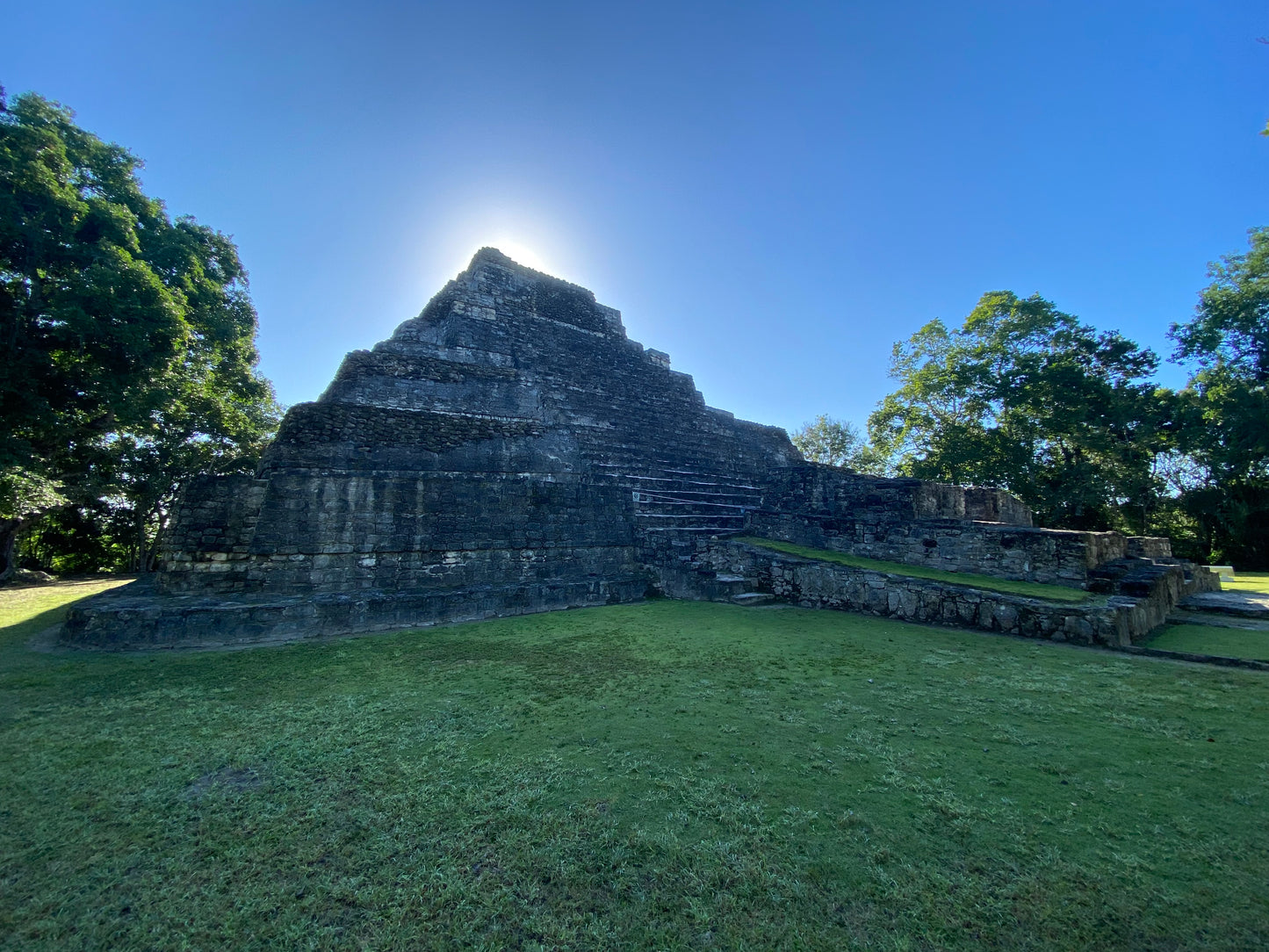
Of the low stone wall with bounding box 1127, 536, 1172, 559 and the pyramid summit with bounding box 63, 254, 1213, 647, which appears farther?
the low stone wall with bounding box 1127, 536, 1172, 559

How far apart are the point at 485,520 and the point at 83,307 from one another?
34.2ft

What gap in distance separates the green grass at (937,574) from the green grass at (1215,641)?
0.83m

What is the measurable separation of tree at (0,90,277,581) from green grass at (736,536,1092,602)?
14.3m

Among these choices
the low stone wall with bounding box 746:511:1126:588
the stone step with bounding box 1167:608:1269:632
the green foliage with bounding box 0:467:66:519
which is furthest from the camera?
the green foliage with bounding box 0:467:66:519

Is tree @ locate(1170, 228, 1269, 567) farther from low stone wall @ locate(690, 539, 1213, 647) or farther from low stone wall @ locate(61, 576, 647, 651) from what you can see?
low stone wall @ locate(61, 576, 647, 651)

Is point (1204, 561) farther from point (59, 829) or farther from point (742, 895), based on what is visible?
point (59, 829)

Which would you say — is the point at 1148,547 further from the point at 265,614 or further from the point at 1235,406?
the point at 265,614

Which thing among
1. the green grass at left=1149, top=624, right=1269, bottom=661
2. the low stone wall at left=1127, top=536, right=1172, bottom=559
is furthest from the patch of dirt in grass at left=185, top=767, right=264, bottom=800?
the low stone wall at left=1127, top=536, right=1172, bottom=559

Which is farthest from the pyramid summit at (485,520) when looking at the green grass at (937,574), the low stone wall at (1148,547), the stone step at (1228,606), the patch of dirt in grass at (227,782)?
the patch of dirt in grass at (227,782)

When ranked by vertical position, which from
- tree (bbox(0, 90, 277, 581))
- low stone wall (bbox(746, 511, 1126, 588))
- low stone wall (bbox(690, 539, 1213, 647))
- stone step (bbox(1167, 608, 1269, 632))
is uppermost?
tree (bbox(0, 90, 277, 581))

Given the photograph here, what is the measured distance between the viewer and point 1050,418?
18.8 metres

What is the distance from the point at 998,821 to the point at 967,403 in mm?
22948

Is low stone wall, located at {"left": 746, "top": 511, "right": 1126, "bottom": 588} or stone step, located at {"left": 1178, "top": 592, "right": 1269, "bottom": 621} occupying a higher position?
low stone wall, located at {"left": 746, "top": 511, "right": 1126, "bottom": 588}

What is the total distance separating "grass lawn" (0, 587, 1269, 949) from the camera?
1.75 metres
